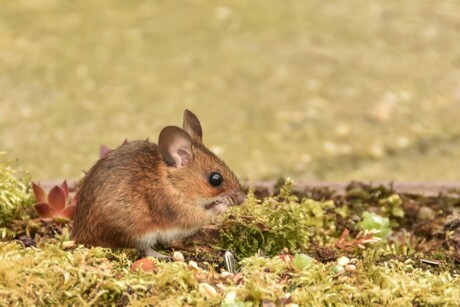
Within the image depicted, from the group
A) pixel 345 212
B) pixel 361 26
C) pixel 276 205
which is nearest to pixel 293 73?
pixel 361 26

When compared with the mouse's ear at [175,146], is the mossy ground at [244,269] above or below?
below

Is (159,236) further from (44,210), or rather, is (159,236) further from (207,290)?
(44,210)

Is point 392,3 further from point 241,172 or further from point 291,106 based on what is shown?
point 241,172

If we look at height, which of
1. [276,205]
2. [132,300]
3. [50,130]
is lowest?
[132,300]

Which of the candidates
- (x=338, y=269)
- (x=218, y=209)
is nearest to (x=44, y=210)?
(x=218, y=209)

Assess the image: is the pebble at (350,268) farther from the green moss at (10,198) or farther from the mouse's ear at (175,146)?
the green moss at (10,198)

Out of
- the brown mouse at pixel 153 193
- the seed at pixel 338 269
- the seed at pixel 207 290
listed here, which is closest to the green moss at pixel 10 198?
the brown mouse at pixel 153 193
